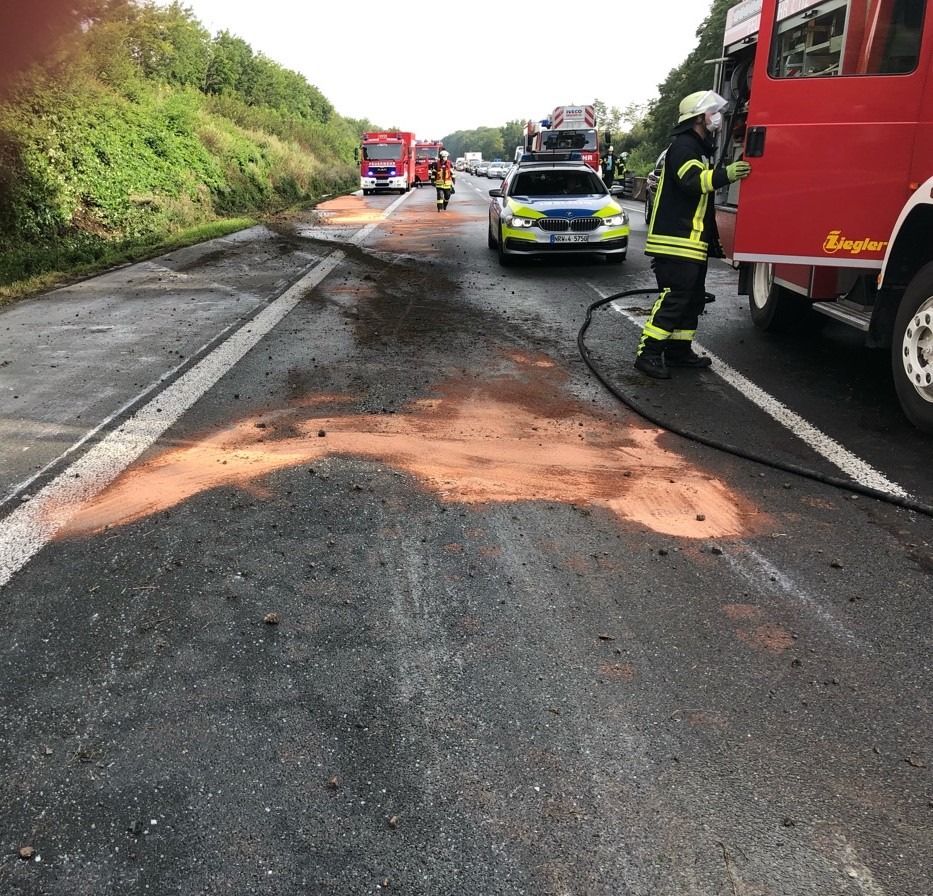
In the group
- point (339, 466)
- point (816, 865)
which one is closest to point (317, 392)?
point (339, 466)

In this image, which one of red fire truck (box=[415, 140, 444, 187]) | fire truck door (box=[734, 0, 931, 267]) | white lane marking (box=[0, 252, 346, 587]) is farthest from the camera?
red fire truck (box=[415, 140, 444, 187])

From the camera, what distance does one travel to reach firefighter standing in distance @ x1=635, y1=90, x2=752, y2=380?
605 centimetres

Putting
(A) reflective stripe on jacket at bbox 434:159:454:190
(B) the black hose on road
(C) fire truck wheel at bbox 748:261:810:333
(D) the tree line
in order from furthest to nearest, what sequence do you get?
(A) reflective stripe on jacket at bbox 434:159:454:190, (D) the tree line, (C) fire truck wheel at bbox 748:261:810:333, (B) the black hose on road

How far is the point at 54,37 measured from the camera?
667 inches

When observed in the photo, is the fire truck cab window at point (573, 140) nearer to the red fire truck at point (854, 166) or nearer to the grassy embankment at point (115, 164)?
the grassy embankment at point (115, 164)

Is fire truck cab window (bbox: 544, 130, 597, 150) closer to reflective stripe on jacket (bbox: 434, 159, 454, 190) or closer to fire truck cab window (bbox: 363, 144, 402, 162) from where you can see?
reflective stripe on jacket (bbox: 434, 159, 454, 190)

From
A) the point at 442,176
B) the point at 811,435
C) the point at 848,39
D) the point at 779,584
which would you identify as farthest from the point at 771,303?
the point at 442,176

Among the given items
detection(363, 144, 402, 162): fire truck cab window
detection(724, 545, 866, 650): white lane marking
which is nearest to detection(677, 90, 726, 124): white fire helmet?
detection(724, 545, 866, 650): white lane marking

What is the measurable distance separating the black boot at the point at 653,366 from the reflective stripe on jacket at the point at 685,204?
0.82 metres

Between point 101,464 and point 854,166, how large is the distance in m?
5.15

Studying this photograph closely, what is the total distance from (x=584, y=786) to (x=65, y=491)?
10.8ft

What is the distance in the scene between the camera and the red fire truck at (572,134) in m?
32.0

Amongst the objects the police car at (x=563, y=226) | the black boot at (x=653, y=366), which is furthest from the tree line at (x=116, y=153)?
the black boot at (x=653, y=366)

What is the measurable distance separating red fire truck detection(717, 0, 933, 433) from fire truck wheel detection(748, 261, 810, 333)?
1344mm
